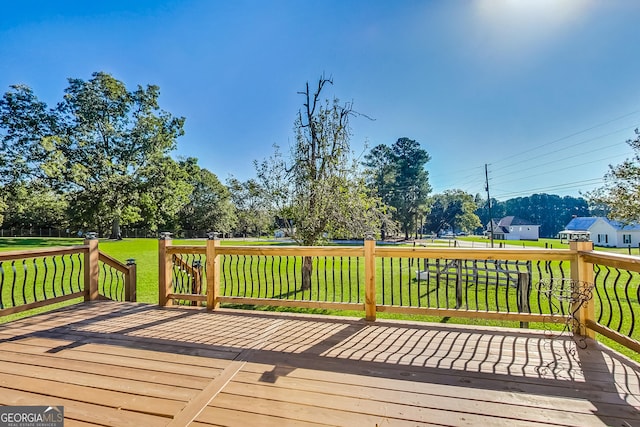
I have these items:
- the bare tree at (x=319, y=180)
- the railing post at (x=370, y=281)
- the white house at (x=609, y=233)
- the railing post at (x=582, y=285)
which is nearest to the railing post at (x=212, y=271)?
the railing post at (x=370, y=281)

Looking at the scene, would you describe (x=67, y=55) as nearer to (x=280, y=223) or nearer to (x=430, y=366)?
(x=280, y=223)

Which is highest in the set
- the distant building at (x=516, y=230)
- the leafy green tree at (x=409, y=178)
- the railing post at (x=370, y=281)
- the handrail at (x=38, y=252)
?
the leafy green tree at (x=409, y=178)

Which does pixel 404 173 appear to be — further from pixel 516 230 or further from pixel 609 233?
pixel 516 230

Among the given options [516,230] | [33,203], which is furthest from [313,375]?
[516,230]

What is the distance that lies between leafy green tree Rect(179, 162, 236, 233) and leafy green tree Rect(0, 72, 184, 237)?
9.00m

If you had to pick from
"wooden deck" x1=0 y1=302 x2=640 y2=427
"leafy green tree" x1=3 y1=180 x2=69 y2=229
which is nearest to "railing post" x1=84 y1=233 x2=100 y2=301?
"wooden deck" x1=0 y1=302 x2=640 y2=427

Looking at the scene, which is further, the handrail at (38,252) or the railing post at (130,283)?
the railing post at (130,283)

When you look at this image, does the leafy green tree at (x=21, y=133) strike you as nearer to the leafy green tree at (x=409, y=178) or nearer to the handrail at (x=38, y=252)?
the handrail at (x=38, y=252)

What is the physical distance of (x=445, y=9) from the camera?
5.87m

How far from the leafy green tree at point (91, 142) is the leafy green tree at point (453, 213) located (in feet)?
124

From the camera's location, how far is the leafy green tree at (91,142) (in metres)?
16.6

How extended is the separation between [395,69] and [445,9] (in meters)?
2.23

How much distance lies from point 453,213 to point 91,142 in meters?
45.0

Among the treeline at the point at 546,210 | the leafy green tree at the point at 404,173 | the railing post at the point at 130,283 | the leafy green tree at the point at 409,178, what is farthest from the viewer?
the treeline at the point at 546,210
